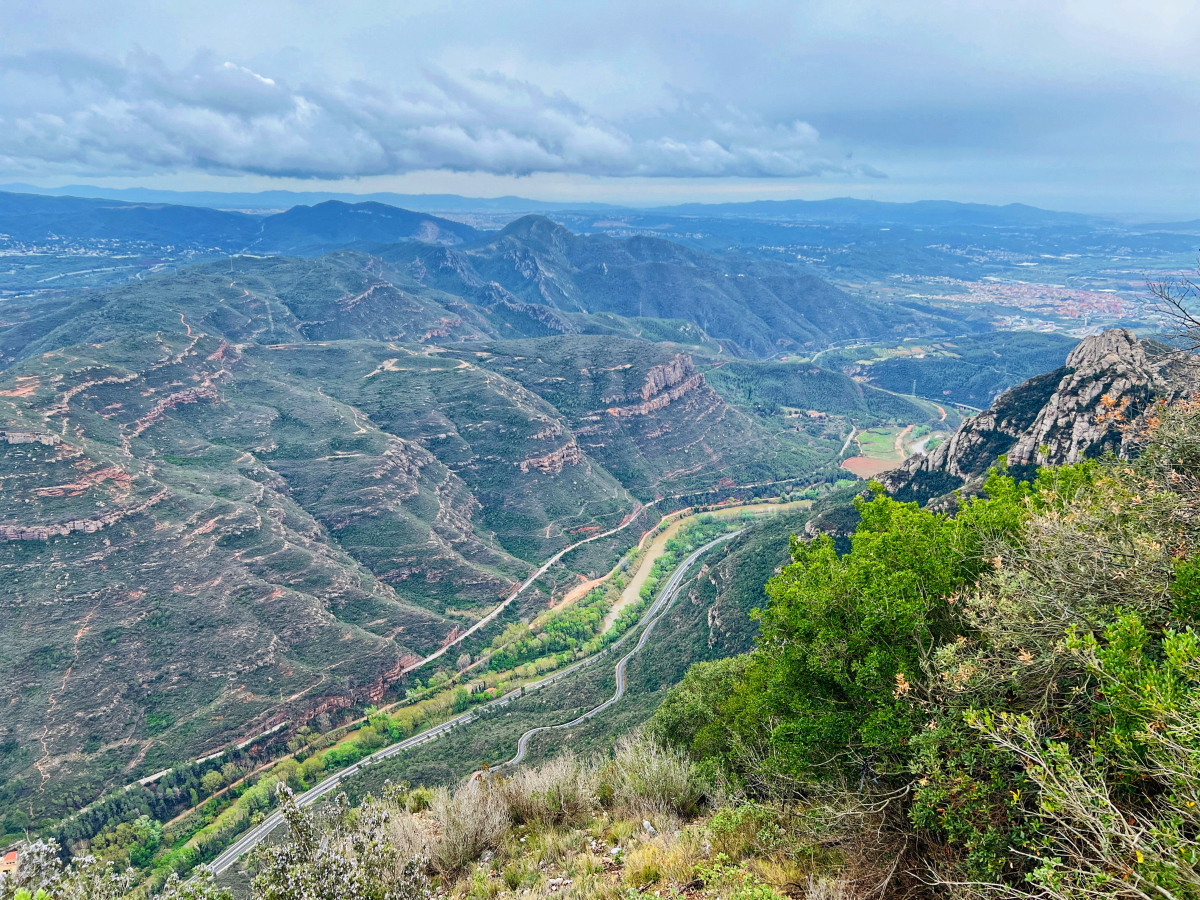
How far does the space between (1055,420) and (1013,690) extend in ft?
300

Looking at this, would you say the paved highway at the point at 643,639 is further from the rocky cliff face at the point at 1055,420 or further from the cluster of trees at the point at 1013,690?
the cluster of trees at the point at 1013,690

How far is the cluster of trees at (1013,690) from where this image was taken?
1134cm

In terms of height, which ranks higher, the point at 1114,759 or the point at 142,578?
the point at 1114,759

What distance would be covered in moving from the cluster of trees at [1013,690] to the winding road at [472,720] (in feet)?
177

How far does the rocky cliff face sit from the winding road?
58.7 m

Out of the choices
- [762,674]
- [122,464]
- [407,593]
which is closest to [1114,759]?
[762,674]

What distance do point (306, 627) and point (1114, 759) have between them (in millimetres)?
113332

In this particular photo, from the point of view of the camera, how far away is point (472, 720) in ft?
348

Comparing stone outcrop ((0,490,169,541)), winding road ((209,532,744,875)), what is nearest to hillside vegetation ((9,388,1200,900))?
winding road ((209,532,744,875))

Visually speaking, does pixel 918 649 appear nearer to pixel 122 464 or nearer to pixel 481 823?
pixel 481 823

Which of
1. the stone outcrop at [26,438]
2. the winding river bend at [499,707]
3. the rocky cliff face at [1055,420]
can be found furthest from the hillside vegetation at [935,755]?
the stone outcrop at [26,438]

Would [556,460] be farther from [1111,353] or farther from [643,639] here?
[1111,353]

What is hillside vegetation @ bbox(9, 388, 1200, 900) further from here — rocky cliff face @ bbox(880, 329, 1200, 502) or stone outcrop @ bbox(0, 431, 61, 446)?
stone outcrop @ bbox(0, 431, 61, 446)

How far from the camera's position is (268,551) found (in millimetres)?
115125
